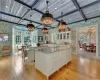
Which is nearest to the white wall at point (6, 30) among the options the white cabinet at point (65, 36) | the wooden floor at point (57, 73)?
the wooden floor at point (57, 73)

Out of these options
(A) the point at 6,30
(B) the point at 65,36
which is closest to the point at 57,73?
(B) the point at 65,36

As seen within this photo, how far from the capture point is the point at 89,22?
224 inches

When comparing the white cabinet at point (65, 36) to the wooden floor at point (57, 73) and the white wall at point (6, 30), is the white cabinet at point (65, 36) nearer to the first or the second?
the wooden floor at point (57, 73)

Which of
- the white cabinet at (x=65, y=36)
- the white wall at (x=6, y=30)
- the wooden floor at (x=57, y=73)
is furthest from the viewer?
the white cabinet at (x=65, y=36)

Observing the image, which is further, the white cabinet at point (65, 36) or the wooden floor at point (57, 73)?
the white cabinet at point (65, 36)

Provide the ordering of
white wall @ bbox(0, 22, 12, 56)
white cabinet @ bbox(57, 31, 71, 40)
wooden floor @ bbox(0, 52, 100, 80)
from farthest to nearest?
white cabinet @ bbox(57, 31, 71, 40), white wall @ bbox(0, 22, 12, 56), wooden floor @ bbox(0, 52, 100, 80)

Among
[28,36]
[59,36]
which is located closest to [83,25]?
[59,36]

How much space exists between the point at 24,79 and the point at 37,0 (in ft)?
11.0

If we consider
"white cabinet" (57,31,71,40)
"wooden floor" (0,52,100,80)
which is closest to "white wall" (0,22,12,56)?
"wooden floor" (0,52,100,80)

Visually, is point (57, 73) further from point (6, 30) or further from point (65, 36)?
point (6, 30)

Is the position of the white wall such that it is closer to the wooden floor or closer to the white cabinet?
the wooden floor

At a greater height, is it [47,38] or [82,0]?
[82,0]

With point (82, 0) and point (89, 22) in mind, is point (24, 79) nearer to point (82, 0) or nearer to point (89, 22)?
point (82, 0)

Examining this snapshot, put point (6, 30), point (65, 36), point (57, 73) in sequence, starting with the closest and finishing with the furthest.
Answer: point (57, 73), point (6, 30), point (65, 36)
